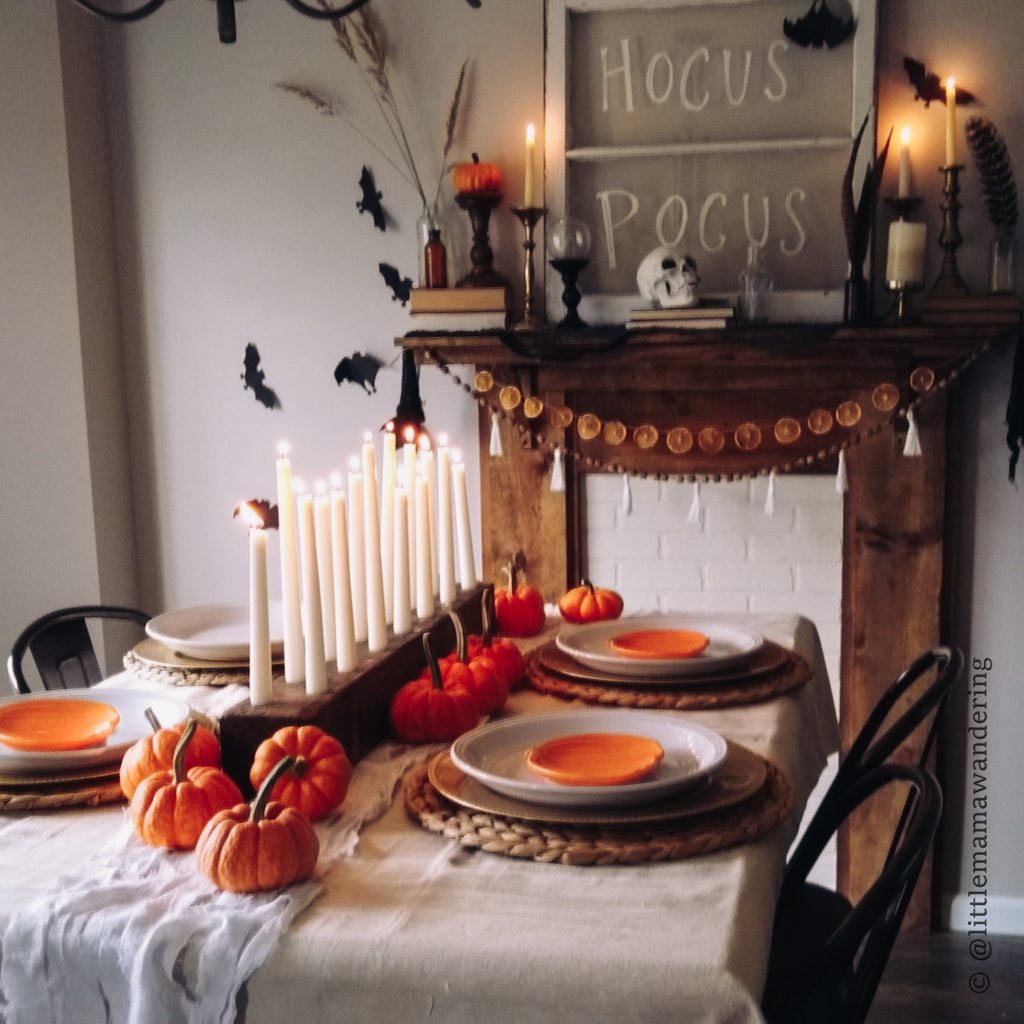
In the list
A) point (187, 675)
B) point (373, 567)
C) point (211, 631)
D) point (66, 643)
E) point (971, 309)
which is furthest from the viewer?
point (971, 309)

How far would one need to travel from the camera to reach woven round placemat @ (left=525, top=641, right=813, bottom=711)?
1560 millimetres

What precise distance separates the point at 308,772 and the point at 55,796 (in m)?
0.30

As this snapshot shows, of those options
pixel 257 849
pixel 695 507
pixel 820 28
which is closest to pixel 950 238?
pixel 820 28

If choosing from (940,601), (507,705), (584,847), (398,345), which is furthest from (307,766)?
(940,601)

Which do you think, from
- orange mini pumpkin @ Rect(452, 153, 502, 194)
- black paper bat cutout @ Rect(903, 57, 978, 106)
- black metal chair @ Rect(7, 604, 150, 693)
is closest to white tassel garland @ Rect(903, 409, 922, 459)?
black paper bat cutout @ Rect(903, 57, 978, 106)

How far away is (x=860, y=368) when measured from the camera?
260 centimetres

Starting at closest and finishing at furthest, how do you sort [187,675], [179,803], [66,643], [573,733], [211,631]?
[179,803], [573,733], [187,675], [211,631], [66,643]

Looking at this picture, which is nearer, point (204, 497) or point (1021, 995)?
point (1021, 995)

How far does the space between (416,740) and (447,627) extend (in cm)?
35

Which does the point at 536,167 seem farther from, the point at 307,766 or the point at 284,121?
the point at 307,766

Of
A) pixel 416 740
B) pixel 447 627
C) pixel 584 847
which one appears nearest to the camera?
pixel 584 847

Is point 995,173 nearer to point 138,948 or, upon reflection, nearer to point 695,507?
point 695,507

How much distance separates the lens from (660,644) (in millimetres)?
1784

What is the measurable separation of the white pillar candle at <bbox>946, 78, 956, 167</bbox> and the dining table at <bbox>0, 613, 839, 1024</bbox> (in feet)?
5.83
